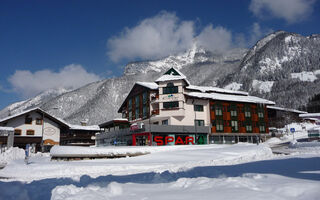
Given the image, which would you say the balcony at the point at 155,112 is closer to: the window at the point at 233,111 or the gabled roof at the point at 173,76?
the gabled roof at the point at 173,76

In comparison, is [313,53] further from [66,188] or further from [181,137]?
[66,188]

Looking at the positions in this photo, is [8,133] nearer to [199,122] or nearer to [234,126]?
[199,122]

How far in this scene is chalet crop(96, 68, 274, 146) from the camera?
4306cm

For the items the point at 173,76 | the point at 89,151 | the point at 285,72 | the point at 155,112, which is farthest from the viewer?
the point at 285,72

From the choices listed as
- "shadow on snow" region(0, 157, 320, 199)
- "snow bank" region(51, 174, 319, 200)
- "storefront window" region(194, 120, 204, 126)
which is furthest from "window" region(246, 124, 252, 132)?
"snow bank" region(51, 174, 319, 200)

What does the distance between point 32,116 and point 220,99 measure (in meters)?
36.1

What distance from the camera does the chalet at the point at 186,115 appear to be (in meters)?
43.1

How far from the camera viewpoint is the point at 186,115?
1796 inches

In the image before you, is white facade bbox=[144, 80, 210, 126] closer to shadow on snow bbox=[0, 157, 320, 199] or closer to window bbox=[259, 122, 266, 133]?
window bbox=[259, 122, 266, 133]

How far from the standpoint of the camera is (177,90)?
148ft

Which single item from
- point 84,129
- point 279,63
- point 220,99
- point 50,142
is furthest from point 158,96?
point 279,63

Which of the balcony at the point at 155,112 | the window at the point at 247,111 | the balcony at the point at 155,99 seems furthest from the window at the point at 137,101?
the window at the point at 247,111

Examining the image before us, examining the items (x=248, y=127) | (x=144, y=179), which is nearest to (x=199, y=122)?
(x=248, y=127)

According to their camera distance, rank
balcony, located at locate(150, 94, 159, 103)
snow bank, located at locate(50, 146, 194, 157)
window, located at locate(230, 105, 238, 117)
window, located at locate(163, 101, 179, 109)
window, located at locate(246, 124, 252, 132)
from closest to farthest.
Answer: snow bank, located at locate(50, 146, 194, 157) → window, located at locate(163, 101, 179, 109) → balcony, located at locate(150, 94, 159, 103) → window, located at locate(230, 105, 238, 117) → window, located at locate(246, 124, 252, 132)
